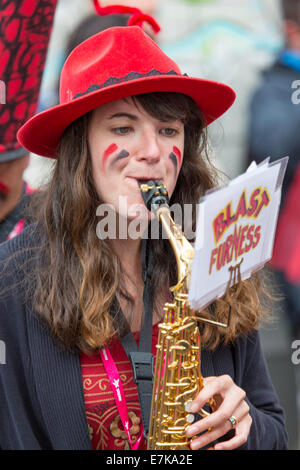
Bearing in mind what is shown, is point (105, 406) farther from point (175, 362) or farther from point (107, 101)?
point (107, 101)

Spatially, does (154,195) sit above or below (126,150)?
below

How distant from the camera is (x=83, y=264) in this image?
8.25 feet

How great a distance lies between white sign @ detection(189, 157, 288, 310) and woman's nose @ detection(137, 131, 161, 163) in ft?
1.70

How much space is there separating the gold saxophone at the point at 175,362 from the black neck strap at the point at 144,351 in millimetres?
54

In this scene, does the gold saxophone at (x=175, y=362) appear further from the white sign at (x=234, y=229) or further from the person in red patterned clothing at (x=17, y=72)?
the person in red patterned clothing at (x=17, y=72)

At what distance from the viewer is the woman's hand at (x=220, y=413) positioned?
2.21 m

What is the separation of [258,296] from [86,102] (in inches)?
43.9

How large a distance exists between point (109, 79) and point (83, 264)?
0.68 meters

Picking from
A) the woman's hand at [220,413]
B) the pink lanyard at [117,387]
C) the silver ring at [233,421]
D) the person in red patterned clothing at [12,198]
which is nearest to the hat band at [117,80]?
the person in red patterned clothing at [12,198]

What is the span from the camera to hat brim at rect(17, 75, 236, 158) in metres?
2.34

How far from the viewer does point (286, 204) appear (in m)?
5.31

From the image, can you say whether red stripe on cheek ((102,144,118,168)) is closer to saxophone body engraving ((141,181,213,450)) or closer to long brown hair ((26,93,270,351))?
long brown hair ((26,93,270,351))

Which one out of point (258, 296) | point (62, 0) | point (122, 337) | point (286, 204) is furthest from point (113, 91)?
point (62, 0)

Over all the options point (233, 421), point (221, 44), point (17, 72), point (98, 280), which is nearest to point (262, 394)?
point (233, 421)
